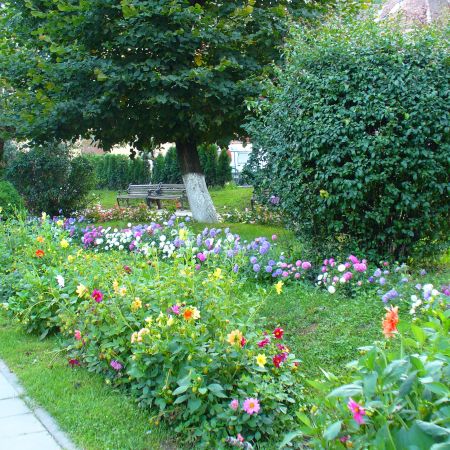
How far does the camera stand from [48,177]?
45.8ft

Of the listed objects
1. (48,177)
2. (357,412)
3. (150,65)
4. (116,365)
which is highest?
(150,65)

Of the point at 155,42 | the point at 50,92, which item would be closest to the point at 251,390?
the point at 155,42

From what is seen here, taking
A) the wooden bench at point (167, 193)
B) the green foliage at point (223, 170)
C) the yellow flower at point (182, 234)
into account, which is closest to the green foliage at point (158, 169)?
the green foliage at point (223, 170)

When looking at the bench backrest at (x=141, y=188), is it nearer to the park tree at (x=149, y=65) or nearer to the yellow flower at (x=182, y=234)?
the park tree at (x=149, y=65)

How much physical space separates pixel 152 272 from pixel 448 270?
3.68 meters

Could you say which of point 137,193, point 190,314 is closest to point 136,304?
point 190,314

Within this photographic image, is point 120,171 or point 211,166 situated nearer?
point 211,166

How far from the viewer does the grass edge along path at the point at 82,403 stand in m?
3.46

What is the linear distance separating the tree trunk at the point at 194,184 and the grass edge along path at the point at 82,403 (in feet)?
23.9

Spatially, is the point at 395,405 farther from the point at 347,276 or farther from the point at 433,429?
the point at 347,276

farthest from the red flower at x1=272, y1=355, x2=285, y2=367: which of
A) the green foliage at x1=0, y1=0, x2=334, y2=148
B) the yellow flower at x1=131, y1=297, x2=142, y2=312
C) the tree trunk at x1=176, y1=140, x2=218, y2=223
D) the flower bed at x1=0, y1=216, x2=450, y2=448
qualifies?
the tree trunk at x1=176, y1=140, x2=218, y2=223

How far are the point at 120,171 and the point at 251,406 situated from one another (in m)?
27.4

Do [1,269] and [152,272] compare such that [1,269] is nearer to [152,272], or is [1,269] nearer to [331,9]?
[152,272]

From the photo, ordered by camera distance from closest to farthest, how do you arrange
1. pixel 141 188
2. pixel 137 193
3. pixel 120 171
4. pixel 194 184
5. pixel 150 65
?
pixel 150 65 < pixel 194 184 < pixel 137 193 < pixel 141 188 < pixel 120 171
